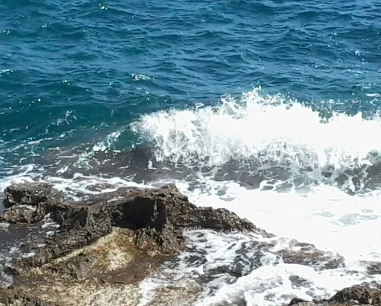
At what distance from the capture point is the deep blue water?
18734mm

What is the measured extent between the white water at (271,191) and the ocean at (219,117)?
37mm

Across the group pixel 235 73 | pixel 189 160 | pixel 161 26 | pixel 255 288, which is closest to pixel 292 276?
pixel 255 288

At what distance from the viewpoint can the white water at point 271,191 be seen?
11461mm

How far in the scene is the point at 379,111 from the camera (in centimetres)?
1920

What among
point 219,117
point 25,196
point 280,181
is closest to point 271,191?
point 280,181

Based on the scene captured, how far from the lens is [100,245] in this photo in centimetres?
1205

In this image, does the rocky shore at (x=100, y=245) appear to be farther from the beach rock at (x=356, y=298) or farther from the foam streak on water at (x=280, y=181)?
the foam streak on water at (x=280, y=181)

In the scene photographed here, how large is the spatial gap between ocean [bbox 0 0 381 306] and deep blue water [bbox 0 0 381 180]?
6 centimetres

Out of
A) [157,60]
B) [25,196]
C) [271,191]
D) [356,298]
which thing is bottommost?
[271,191]

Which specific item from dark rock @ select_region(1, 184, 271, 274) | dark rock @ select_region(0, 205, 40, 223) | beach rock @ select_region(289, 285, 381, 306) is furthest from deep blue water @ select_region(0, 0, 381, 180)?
beach rock @ select_region(289, 285, 381, 306)

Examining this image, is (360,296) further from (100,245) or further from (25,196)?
(25,196)

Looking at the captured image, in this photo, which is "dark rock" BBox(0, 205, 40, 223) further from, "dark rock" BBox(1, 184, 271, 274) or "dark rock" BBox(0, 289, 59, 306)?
"dark rock" BBox(0, 289, 59, 306)

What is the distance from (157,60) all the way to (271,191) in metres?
8.28

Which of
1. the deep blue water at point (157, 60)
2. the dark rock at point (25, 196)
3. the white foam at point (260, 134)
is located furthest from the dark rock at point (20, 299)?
the white foam at point (260, 134)
